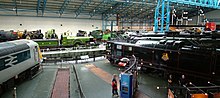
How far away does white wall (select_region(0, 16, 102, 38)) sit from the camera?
29992 mm

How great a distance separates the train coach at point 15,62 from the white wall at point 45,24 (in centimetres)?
2053

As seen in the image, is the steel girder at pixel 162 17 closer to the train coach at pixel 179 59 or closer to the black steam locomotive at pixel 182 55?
the black steam locomotive at pixel 182 55

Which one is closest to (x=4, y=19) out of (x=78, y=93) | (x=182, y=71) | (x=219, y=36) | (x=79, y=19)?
(x=79, y=19)

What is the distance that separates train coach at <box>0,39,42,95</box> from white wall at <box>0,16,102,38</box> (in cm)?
2053

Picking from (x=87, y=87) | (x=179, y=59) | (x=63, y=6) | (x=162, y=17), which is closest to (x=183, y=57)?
(x=179, y=59)

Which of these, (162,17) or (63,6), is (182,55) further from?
(63,6)

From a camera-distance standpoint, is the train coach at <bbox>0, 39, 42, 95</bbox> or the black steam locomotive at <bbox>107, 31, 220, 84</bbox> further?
the black steam locomotive at <bbox>107, 31, 220, 84</bbox>

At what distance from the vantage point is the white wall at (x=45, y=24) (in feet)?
98.4

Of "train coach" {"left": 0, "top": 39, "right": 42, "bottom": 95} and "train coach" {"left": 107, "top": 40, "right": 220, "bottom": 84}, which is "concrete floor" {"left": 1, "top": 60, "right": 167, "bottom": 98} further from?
"train coach" {"left": 107, "top": 40, "right": 220, "bottom": 84}

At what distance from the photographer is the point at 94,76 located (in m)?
13.9


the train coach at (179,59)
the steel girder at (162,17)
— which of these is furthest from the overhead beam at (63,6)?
the train coach at (179,59)

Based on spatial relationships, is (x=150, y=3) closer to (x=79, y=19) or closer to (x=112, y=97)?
(x=79, y=19)

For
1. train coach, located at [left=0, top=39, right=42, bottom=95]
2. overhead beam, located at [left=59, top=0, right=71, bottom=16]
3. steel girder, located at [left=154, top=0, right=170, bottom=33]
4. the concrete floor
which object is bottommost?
the concrete floor

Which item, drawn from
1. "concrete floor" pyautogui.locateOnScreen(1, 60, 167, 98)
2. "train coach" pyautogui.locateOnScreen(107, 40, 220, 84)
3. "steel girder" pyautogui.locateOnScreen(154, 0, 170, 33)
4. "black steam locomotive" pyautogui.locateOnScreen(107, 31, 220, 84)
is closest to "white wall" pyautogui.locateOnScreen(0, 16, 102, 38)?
"steel girder" pyautogui.locateOnScreen(154, 0, 170, 33)
